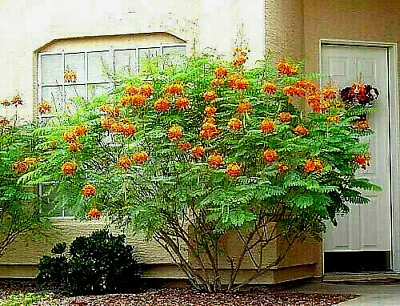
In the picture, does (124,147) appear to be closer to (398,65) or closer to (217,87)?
(217,87)

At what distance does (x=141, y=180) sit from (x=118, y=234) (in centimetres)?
197

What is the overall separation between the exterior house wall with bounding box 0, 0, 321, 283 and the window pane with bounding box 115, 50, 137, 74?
0.49 ft

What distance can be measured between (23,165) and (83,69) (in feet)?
6.01

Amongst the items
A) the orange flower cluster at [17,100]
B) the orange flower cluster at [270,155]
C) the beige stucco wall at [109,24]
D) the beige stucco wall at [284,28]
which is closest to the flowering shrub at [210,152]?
the orange flower cluster at [270,155]

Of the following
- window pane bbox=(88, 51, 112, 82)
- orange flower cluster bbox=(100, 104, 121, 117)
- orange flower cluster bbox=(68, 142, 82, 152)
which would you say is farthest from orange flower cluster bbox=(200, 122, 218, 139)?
window pane bbox=(88, 51, 112, 82)

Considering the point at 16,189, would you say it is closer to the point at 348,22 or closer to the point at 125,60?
the point at 125,60

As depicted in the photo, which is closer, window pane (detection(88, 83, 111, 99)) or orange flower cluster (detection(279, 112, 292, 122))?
orange flower cluster (detection(279, 112, 292, 122))

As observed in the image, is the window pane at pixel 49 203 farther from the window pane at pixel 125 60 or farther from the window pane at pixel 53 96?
the window pane at pixel 125 60

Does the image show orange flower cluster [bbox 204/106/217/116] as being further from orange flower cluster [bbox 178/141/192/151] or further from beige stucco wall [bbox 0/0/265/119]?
beige stucco wall [bbox 0/0/265/119]

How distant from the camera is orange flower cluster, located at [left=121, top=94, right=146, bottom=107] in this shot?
9.67 metres

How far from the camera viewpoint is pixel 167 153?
9.73 m

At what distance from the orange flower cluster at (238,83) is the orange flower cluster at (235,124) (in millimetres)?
409

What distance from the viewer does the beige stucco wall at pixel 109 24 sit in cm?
1134

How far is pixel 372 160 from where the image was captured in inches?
487
